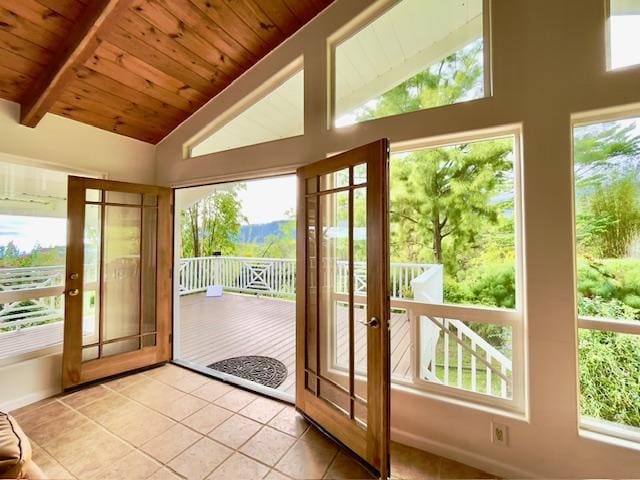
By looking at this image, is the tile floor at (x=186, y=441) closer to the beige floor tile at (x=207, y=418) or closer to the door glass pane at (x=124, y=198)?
the beige floor tile at (x=207, y=418)

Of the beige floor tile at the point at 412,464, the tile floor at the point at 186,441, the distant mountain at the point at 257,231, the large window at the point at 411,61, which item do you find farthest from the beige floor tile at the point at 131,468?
the distant mountain at the point at 257,231

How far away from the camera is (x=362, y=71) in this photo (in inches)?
95.3

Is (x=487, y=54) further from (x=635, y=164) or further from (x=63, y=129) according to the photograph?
(x=63, y=129)

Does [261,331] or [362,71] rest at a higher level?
[362,71]

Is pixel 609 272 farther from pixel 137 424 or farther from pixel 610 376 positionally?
pixel 137 424

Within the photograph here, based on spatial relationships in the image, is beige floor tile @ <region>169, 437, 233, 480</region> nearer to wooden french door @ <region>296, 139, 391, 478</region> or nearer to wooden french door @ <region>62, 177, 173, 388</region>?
wooden french door @ <region>296, 139, 391, 478</region>

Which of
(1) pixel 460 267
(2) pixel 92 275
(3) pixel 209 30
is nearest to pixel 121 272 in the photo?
(2) pixel 92 275

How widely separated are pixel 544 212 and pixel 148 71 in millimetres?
3281

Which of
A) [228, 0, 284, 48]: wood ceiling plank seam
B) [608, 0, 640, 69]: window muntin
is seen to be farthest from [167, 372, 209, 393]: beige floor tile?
[608, 0, 640, 69]: window muntin

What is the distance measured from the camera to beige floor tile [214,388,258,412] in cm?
250

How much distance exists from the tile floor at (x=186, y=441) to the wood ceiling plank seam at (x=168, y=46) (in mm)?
3028

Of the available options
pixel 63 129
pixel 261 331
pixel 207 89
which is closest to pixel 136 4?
pixel 207 89

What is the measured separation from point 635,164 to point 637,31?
73 centimetres

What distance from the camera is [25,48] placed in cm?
213
